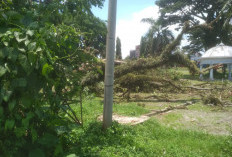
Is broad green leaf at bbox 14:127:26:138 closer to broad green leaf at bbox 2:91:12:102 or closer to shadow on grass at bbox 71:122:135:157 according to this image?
broad green leaf at bbox 2:91:12:102

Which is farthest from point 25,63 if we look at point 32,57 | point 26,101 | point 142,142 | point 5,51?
point 142,142

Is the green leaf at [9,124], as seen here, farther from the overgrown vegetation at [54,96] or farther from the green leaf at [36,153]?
the green leaf at [36,153]

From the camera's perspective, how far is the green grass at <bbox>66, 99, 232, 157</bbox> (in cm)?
280

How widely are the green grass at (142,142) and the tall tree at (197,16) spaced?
2427 centimetres

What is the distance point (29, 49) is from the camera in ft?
4.89

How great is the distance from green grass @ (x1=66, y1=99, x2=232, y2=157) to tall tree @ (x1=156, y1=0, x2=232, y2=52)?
24.3 m

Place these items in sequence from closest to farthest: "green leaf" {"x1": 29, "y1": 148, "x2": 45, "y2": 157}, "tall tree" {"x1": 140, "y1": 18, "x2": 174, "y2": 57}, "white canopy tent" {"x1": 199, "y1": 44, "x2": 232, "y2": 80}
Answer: "green leaf" {"x1": 29, "y1": 148, "x2": 45, "y2": 157}, "white canopy tent" {"x1": 199, "y1": 44, "x2": 232, "y2": 80}, "tall tree" {"x1": 140, "y1": 18, "x2": 174, "y2": 57}

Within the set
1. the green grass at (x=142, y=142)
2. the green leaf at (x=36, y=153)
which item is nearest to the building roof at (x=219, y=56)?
the green grass at (x=142, y=142)

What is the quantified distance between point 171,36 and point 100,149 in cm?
3178

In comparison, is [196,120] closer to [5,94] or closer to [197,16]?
[5,94]

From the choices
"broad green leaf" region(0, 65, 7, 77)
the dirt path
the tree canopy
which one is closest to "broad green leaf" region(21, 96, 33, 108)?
the tree canopy

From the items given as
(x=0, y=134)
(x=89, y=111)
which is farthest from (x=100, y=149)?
(x=89, y=111)

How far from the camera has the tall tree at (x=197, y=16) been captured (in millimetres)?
25469

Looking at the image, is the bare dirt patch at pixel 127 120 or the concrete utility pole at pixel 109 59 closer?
the concrete utility pole at pixel 109 59
